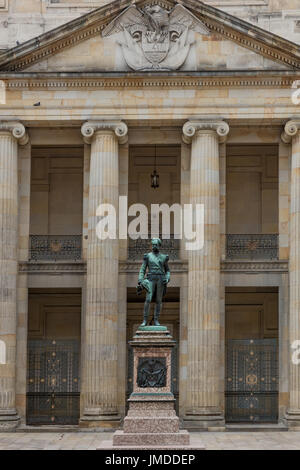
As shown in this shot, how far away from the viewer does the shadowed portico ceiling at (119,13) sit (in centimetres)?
2944

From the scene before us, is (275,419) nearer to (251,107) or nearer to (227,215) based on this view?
(227,215)

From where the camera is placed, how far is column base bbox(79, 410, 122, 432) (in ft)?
93.7

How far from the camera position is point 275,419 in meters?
30.9

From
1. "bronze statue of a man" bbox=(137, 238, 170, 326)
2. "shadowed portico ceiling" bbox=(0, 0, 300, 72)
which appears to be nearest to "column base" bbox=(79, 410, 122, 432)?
"bronze statue of a man" bbox=(137, 238, 170, 326)

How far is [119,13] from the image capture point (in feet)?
97.6

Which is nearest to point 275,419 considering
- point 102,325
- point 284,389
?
point 284,389

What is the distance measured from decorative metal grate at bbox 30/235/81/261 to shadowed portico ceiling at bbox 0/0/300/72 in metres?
5.34

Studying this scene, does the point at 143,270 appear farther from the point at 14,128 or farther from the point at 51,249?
the point at 51,249

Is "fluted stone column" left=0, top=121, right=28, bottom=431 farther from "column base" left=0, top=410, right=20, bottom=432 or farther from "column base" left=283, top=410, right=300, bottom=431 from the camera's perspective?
"column base" left=283, top=410, right=300, bottom=431

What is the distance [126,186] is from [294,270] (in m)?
5.62

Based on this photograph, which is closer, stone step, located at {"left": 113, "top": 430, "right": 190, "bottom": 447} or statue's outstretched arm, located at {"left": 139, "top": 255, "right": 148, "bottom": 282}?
stone step, located at {"left": 113, "top": 430, "right": 190, "bottom": 447}

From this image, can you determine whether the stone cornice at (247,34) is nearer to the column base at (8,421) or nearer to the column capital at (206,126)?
the column capital at (206,126)

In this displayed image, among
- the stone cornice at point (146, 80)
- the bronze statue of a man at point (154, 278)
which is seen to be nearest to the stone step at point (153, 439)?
the bronze statue of a man at point (154, 278)

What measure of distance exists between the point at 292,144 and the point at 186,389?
7.84 m
